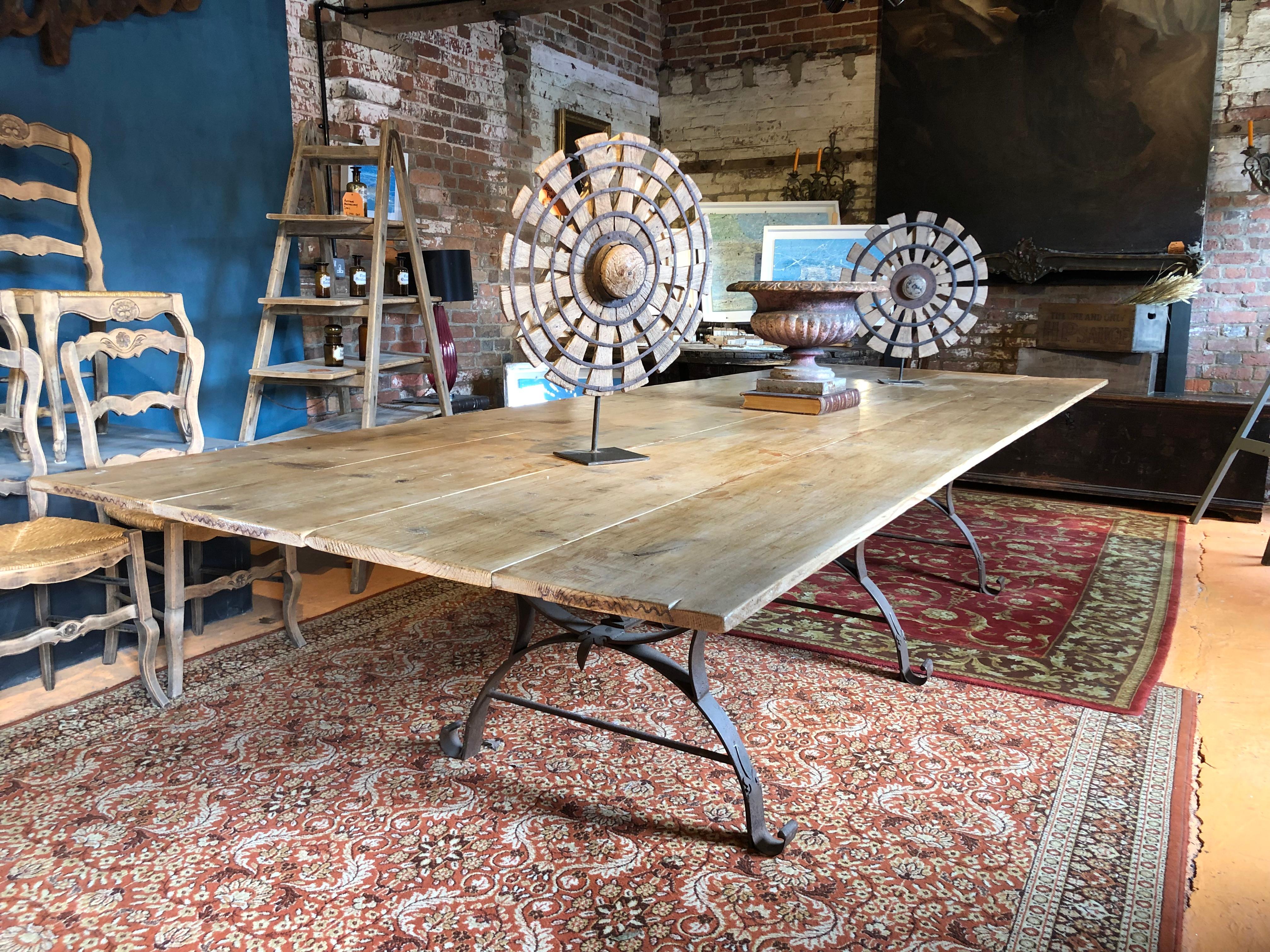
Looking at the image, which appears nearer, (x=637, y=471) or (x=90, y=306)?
(x=637, y=471)

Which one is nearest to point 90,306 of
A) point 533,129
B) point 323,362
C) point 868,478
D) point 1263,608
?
point 323,362

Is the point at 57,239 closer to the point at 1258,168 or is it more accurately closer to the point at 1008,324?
the point at 1008,324

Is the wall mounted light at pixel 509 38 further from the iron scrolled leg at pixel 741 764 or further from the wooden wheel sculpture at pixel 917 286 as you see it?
the iron scrolled leg at pixel 741 764

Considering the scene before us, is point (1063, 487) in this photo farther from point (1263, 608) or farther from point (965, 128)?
point (965, 128)

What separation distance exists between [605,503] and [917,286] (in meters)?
2.37

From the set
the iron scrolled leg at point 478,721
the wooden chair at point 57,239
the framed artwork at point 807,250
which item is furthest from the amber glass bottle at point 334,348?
the framed artwork at point 807,250

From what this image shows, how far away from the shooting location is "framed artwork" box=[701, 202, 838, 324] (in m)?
6.07

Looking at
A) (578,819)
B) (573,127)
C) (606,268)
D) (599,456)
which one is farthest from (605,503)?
(573,127)

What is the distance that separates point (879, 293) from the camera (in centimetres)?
357

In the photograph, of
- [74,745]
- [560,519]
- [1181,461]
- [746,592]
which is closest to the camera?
[746,592]

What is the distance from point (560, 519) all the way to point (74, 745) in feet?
4.99

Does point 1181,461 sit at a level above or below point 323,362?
below

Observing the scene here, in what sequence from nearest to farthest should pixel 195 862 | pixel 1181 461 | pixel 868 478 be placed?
pixel 195 862 → pixel 868 478 → pixel 1181 461

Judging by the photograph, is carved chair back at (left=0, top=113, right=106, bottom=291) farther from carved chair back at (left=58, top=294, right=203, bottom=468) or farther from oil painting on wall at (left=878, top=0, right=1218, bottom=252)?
oil painting on wall at (left=878, top=0, right=1218, bottom=252)
